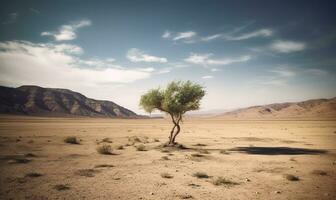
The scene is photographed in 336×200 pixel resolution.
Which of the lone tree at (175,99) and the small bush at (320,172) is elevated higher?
the lone tree at (175,99)

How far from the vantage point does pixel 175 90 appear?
25.0 meters

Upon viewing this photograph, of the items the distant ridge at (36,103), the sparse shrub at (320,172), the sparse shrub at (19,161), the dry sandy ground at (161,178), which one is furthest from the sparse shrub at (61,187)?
the distant ridge at (36,103)

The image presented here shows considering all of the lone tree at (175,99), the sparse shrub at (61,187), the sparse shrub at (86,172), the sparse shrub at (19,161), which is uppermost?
the lone tree at (175,99)

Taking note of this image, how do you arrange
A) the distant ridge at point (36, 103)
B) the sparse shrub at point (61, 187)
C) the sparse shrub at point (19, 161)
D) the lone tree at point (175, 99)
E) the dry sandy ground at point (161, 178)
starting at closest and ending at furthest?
the dry sandy ground at point (161, 178) → the sparse shrub at point (61, 187) → the sparse shrub at point (19, 161) → the lone tree at point (175, 99) → the distant ridge at point (36, 103)

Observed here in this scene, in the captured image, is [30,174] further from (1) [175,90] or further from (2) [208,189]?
(1) [175,90]

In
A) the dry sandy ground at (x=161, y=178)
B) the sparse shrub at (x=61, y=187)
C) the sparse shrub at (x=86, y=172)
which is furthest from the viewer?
the sparse shrub at (x=86, y=172)

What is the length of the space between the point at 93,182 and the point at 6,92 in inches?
7506

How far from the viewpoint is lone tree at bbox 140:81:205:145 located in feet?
79.9

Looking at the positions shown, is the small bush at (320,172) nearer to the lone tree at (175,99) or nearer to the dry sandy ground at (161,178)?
the dry sandy ground at (161,178)

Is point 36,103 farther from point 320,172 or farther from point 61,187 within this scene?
point 320,172

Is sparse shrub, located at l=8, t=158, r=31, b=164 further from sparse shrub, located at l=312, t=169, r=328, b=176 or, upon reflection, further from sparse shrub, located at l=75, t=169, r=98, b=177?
sparse shrub, located at l=312, t=169, r=328, b=176

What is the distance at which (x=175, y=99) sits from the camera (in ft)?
80.5

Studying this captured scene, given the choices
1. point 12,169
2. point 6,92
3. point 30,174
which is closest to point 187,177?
point 30,174

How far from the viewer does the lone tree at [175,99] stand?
24.3 metres
